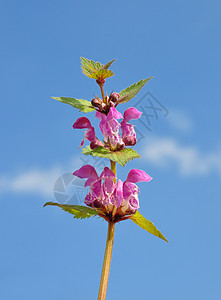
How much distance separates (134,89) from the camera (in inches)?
→ 119

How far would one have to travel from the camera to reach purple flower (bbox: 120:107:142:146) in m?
2.90

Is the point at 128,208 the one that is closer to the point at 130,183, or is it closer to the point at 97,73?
the point at 130,183

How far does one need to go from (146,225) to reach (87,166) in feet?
2.46

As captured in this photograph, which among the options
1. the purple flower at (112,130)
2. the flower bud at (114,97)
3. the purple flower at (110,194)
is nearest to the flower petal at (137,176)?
the purple flower at (110,194)

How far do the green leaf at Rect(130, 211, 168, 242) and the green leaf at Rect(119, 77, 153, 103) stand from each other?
1.02 m

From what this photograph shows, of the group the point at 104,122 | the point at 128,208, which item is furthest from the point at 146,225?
the point at 104,122

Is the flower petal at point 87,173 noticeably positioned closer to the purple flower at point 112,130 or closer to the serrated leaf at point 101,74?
the purple flower at point 112,130

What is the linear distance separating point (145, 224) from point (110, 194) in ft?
1.39

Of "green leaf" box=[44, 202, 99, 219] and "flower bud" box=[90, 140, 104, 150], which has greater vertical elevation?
"flower bud" box=[90, 140, 104, 150]

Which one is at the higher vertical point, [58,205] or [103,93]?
[103,93]

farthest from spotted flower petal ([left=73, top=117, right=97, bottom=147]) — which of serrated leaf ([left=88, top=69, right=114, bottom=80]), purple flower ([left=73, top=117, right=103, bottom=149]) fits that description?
serrated leaf ([left=88, top=69, right=114, bottom=80])

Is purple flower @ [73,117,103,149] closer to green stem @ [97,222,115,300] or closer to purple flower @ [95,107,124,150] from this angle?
purple flower @ [95,107,124,150]

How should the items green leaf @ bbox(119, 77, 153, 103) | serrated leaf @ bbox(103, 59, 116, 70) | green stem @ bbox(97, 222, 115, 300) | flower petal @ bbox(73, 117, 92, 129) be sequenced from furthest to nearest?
flower petal @ bbox(73, 117, 92, 129) < green leaf @ bbox(119, 77, 153, 103) < serrated leaf @ bbox(103, 59, 116, 70) < green stem @ bbox(97, 222, 115, 300)

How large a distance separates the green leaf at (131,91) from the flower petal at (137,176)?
26.5 inches
